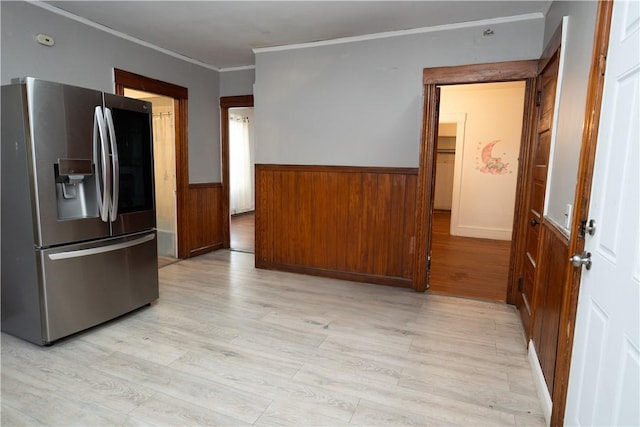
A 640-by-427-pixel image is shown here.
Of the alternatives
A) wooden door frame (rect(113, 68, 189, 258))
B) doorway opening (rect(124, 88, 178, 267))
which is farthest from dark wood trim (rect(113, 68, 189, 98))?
doorway opening (rect(124, 88, 178, 267))

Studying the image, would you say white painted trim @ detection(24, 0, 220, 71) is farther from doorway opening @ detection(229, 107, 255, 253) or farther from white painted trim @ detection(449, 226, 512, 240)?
white painted trim @ detection(449, 226, 512, 240)

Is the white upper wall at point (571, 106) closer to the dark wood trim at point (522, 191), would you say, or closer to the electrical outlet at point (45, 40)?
the dark wood trim at point (522, 191)

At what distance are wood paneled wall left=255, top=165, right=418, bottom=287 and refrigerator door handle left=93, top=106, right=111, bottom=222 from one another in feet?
6.12

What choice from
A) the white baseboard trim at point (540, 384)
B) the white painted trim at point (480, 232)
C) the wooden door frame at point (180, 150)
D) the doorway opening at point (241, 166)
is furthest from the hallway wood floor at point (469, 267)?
the doorway opening at point (241, 166)

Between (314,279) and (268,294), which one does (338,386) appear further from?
(314,279)

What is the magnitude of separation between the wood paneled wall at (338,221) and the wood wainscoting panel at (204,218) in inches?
42.6

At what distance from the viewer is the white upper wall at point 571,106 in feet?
5.58

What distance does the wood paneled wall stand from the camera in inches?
145

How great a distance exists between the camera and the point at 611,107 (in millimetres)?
1309

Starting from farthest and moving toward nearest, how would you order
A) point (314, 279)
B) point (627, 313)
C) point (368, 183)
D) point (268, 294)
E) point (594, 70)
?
point (314, 279) → point (368, 183) → point (268, 294) → point (594, 70) → point (627, 313)

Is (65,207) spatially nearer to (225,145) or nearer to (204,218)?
(204,218)

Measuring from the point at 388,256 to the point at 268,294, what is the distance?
1314 millimetres

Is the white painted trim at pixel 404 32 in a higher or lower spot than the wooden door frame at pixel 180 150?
higher

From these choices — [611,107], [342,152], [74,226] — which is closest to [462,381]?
[611,107]
